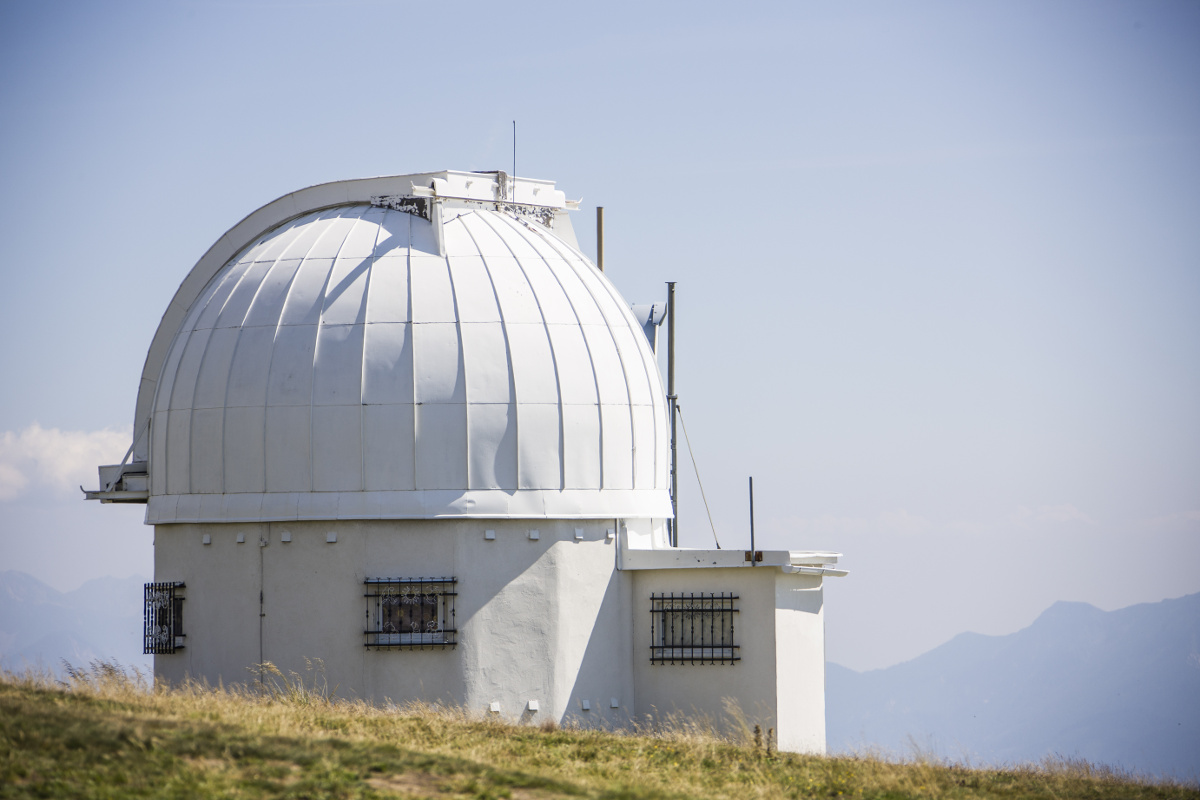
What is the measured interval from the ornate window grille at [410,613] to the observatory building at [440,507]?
0.03 m

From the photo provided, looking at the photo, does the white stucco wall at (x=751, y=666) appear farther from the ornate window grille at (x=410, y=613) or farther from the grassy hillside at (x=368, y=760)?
the ornate window grille at (x=410, y=613)

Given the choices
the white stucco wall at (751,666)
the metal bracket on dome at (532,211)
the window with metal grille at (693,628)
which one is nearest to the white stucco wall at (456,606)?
the white stucco wall at (751,666)

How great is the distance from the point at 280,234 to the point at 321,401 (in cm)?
399

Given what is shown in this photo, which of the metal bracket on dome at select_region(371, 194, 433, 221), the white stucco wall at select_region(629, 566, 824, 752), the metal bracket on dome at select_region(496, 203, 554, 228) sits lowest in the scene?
the white stucco wall at select_region(629, 566, 824, 752)

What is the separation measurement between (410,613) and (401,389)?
9.95ft

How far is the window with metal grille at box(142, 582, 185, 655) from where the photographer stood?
58.3 feet

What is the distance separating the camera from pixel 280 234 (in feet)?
64.3

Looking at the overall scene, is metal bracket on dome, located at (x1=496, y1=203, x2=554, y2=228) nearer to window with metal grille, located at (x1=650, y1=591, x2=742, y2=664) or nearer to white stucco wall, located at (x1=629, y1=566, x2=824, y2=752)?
white stucco wall, located at (x1=629, y1=566, x2=824, y2=752)

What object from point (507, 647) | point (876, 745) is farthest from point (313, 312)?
point (876, 745)

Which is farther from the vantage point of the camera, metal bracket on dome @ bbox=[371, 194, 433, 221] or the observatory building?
metal bracket on dome @ bbox=[371, 194, 433, 221]

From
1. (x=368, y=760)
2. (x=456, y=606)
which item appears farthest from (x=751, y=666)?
(x=368, y=760)

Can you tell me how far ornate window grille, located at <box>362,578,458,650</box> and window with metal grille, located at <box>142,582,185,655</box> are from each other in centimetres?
313

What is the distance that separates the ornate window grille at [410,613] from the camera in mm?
16594

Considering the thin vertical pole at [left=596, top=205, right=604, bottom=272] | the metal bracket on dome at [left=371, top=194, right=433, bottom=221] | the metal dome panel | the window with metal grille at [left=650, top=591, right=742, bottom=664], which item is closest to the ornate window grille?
the metal dome panel
